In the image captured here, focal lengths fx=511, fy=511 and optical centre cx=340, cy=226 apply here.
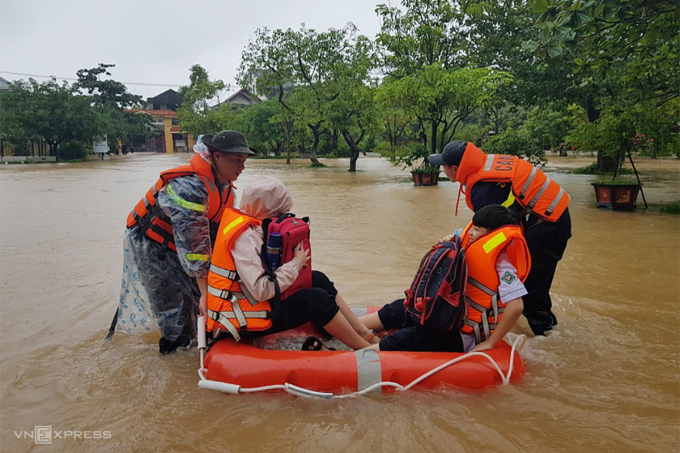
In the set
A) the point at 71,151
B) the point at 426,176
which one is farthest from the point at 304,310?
the point at 71,151

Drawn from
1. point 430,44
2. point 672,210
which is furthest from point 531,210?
point 430,44

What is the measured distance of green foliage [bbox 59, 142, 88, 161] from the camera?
121 ft

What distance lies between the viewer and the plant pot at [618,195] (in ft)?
33.7

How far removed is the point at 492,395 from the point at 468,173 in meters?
1.59

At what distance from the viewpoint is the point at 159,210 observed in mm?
3604

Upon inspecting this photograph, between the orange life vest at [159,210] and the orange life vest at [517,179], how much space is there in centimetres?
180

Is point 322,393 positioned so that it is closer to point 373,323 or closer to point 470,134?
point 373,323

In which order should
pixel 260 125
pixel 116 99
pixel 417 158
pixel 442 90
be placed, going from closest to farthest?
1. pixel 442 90
2. pixel 417 158
3. pixel 260 125
4. pixel 116 99

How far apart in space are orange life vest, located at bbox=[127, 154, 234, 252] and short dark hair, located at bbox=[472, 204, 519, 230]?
1.81m

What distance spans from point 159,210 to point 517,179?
262 cm

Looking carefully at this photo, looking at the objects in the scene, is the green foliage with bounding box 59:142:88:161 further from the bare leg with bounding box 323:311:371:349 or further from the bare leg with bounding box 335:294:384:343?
the bare leg with bounding box 323:311:371:349

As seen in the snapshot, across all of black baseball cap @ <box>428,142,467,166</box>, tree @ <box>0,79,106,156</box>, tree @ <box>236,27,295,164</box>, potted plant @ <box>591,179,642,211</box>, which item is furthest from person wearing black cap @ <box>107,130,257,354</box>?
tree @ <box>0,79,106,156</box>

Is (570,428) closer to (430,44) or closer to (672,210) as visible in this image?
(672,210)

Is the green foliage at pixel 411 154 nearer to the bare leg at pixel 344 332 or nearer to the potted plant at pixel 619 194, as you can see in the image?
the potted plant at pixel 619 194
